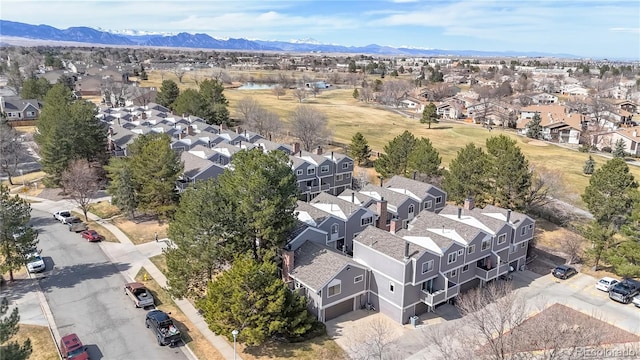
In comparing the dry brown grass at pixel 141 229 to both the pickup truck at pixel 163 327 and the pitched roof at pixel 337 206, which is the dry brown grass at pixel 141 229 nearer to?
the pickup truck at pixel 163 327

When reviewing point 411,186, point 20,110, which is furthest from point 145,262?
point 20,110

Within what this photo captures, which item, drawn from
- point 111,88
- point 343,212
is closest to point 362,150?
point 343,212

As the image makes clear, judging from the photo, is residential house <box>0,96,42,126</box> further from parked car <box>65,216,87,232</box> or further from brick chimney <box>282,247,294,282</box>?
brick chimney <box>282,247,294,282</box>

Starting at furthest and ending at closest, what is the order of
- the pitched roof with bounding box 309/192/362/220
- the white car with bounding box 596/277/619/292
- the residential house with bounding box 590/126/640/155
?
the residential house with bounding box 590/126/640/155, the pitched roof with bounding box 309/192/362/220, the white car with bounding box 596/277/619/292

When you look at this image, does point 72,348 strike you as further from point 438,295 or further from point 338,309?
point 438,295

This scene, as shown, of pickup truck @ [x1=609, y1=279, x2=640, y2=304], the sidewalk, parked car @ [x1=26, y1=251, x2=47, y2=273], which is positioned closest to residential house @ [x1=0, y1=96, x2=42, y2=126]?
the sidewalk

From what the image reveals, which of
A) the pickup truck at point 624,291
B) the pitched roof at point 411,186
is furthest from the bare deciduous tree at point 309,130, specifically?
the pickup truck at point 624,291
